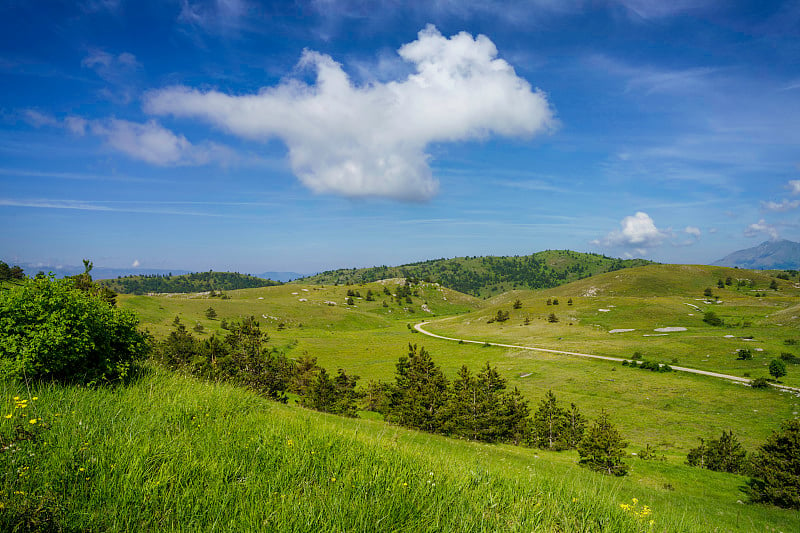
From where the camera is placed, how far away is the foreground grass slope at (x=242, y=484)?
129 inches

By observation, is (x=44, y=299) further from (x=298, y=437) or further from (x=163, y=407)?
(x=298, y=437)

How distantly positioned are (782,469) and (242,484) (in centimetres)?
3757

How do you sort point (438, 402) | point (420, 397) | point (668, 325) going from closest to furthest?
point (438, 402) < point (420, 397) < point (668, 325)

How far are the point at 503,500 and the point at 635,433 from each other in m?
57.9

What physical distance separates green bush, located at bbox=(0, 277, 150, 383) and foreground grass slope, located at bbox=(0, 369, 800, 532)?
3.64m

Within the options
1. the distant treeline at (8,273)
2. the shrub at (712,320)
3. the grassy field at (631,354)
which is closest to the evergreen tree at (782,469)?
the grassy field at (631,354)

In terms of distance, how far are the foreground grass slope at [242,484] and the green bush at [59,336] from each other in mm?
3638

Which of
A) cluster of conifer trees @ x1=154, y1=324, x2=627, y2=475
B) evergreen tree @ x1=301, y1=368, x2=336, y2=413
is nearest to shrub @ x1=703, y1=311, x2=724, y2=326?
cluster of conifer trees @ x1=154, y1=324, x2=627, y2=475

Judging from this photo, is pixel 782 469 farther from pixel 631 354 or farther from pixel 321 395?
pixel 631 354

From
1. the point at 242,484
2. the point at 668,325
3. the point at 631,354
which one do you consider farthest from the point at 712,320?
the point at 242,484

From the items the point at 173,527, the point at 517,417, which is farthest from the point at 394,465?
the point at 517,417

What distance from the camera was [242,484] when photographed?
4.04m

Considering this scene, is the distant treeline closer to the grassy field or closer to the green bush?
the grassy field

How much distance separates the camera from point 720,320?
108m
